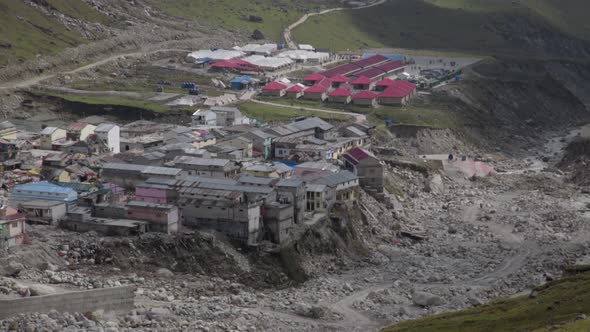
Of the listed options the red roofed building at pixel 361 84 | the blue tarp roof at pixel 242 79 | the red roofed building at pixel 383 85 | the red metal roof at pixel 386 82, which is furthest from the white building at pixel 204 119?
the red metal roof at pixel 386 82

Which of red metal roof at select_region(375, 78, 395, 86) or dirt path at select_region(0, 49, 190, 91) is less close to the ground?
dirt path at select_region(0, 49, 190, 91)

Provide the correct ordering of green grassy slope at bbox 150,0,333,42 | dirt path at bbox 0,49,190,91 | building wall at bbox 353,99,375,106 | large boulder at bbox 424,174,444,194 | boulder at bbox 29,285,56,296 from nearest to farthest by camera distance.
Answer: boulder at bbox 29,285,56,296 → large boulder at bbox 424,174,444,194 → dirt path at bbox 0,49,190,91 → building wall at bbox 353,99,375,106 → green grassy slope at bbox 150,0,333,42

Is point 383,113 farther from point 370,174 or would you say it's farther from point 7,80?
point 7,80

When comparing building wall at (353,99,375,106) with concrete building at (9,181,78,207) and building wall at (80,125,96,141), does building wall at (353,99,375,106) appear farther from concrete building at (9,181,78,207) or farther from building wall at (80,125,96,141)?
concrete building at (9,181,78,207)

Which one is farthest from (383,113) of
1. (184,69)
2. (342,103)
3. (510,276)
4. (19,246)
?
(19,246)

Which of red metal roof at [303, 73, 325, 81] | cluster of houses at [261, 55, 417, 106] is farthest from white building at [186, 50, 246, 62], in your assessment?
red metal roof at [303, 73, 325, 81]
